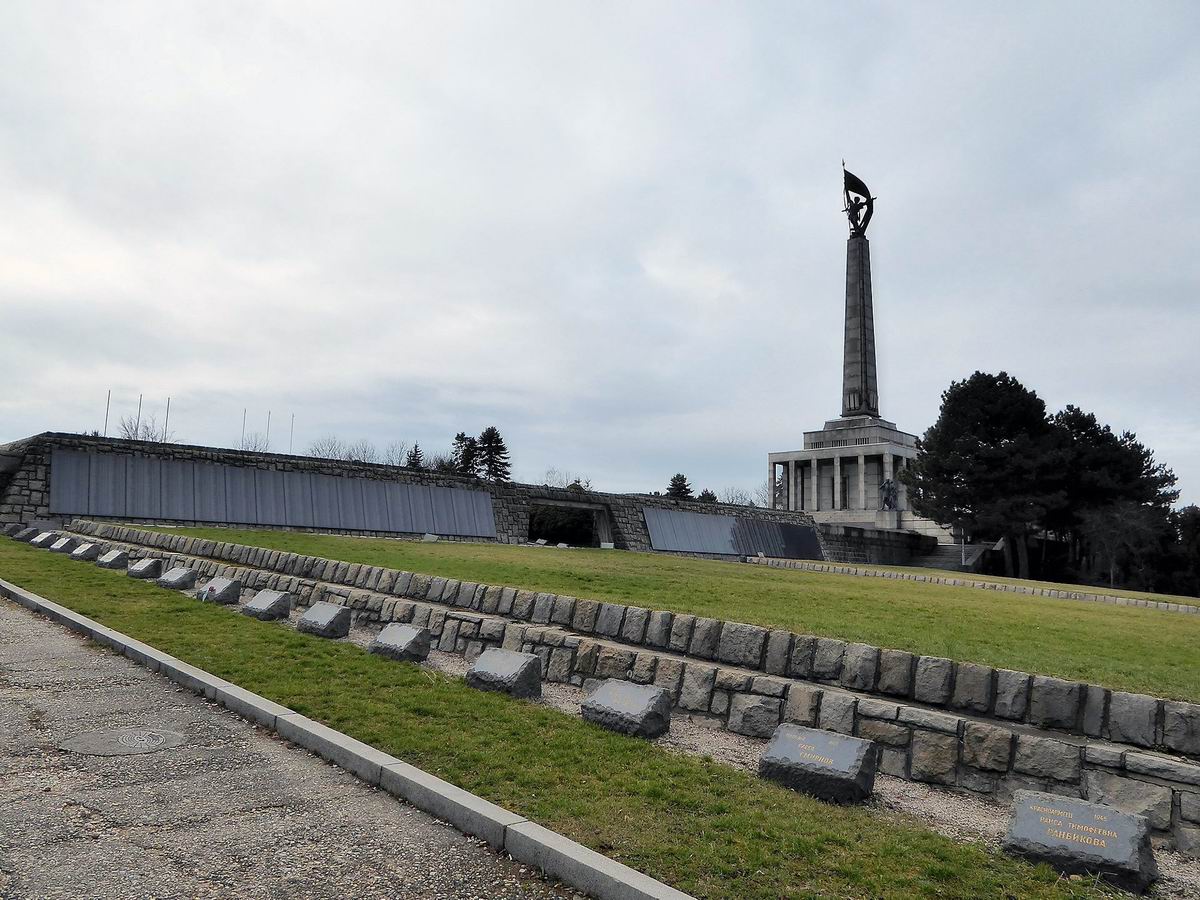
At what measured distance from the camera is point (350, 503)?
98.2 feet

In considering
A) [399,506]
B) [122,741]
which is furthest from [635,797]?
[399,506]

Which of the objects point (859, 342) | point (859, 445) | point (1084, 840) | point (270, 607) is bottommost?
point (1084, 840)

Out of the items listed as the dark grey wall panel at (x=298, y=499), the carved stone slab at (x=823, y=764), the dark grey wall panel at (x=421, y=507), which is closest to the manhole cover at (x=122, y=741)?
the carved stone slab at (x=823, y=764)

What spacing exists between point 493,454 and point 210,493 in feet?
154

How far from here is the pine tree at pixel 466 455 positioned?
73500 mm

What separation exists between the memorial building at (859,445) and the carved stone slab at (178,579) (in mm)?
56270

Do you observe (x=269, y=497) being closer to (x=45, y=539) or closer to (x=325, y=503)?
(x=325, y=503)

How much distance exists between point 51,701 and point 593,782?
5.13m

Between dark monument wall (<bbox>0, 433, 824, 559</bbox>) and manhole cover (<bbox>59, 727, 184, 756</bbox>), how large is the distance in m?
21.4

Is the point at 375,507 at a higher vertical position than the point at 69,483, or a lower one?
lower

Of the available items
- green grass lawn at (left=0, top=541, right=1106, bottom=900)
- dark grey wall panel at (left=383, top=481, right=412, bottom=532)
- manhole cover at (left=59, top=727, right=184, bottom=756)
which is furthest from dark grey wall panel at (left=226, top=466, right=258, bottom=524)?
manhole cover at (left=59, top=727, right=184, bottom=756)

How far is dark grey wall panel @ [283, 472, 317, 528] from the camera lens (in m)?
28.5

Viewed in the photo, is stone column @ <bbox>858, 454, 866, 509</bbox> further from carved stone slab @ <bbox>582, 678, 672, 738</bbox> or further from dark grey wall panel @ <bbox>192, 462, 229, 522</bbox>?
carved stone slab @ <bbox>582, 678, 672, 738</bbox>

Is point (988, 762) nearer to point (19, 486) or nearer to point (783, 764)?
point (783, 764)
